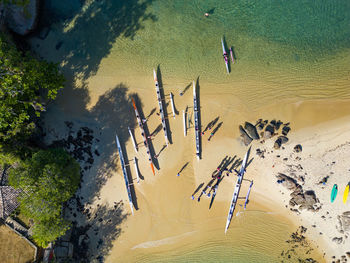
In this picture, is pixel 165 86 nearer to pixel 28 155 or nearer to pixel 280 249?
pixel 28 155

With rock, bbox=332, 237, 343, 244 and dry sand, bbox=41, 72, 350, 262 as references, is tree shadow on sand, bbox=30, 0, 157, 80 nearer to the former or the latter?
dry sand, bbox=41, 72, 350, 262

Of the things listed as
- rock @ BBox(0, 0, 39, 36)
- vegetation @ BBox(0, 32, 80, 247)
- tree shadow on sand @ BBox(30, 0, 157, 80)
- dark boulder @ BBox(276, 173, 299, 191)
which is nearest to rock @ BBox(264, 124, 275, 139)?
dark boulder @ BBox(276, 173, 299, 191)

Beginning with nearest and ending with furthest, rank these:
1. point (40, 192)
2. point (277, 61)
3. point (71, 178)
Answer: point (40, 192)
point (71, 178)
point (277, 61)

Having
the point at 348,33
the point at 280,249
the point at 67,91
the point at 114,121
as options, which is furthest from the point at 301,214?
the point at 67,91

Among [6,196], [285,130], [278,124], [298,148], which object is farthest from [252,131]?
[6,196]

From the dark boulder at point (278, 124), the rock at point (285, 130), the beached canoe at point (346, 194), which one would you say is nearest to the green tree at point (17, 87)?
the dark boulder at point (278, 124)
